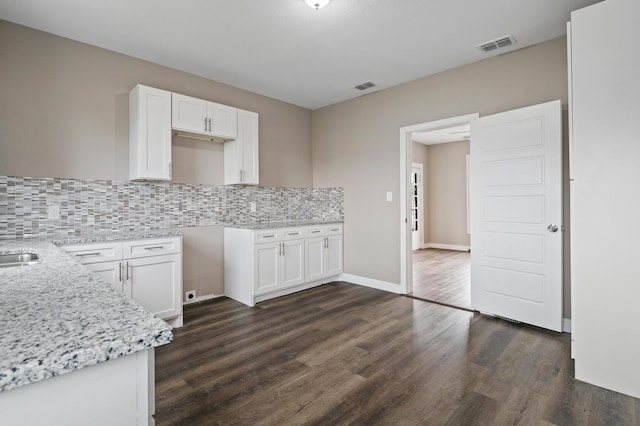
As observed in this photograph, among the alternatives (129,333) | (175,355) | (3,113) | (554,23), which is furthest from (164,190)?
(554,23)

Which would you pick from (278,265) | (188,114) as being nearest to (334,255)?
(278,265)

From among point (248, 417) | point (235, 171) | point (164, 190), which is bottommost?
point (248, 417)

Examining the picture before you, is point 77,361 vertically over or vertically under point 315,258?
over

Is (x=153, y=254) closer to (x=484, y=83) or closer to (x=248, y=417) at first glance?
(x=248, y=417)

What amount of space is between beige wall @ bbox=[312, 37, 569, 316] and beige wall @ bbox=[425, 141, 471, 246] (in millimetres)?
4201

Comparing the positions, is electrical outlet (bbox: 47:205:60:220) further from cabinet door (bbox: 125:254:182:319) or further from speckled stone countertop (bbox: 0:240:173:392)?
speckled stone countertop (bbox: 0:240:173:392)

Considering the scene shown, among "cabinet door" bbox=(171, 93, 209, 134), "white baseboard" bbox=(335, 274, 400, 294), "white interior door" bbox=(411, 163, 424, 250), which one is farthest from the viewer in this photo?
"white interior door" bbox=(411, 163, 424, 250)

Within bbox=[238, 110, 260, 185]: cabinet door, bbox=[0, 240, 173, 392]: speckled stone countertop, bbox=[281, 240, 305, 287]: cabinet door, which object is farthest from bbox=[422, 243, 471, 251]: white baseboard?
bbox=[0, 240, 173, 392]: speckled stone countertop

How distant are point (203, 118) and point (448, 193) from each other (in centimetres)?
638

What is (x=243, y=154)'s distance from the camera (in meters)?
3.92

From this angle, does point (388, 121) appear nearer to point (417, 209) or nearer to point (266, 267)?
point (266, 267)

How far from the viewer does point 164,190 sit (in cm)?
354

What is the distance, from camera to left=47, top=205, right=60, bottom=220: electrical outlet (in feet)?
9.29

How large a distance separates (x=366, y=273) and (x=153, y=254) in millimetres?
2751
